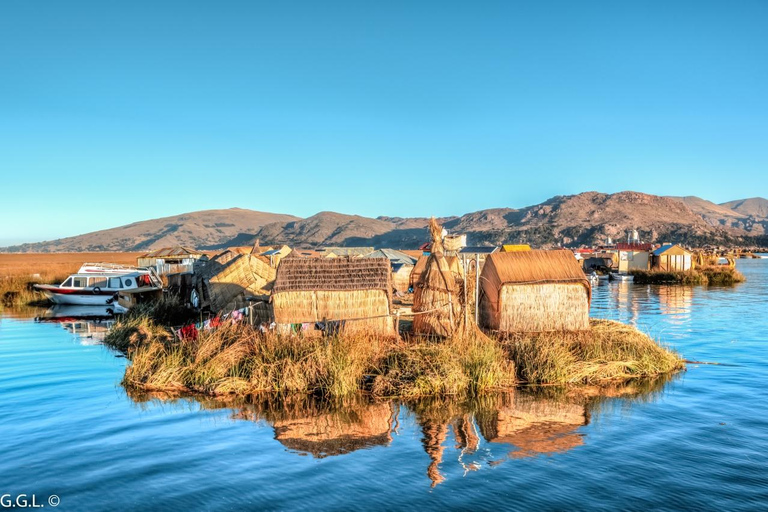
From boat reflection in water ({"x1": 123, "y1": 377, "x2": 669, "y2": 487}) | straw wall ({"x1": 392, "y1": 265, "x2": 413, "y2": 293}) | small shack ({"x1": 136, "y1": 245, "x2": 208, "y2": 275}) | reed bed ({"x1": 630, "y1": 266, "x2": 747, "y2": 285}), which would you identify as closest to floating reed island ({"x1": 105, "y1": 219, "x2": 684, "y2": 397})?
boat reflection in water ({"x1": 123, "y1": 377, "x2": 669, "y2": 487})

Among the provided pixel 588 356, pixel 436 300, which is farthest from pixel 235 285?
pixel 588 356

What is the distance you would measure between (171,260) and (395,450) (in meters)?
46.4

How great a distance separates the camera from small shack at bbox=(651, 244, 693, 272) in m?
53.5

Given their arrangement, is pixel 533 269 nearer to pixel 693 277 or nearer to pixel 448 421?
pixel 448 421

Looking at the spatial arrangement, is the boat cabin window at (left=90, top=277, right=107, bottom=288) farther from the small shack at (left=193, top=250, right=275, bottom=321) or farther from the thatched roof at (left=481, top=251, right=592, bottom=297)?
the thatched roof at (left=481, top=251, right=592, bottom=297)

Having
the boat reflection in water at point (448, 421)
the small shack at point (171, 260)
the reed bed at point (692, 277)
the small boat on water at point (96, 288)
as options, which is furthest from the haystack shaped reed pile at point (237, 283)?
the reed bed at point (692, 277)

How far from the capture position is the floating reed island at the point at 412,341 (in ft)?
43.6

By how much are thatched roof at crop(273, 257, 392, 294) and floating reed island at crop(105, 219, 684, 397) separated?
27 mm

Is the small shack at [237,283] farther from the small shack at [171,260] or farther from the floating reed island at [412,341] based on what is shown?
the small shack at [171,260]

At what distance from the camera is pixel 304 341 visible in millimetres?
14141

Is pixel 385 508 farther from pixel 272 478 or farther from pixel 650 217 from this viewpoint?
pixel 650 217

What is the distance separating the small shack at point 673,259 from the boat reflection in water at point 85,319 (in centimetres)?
4458

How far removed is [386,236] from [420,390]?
18119cm

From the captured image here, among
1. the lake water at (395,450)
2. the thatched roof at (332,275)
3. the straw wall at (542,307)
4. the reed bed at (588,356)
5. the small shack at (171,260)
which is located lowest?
the lake water at (395,450)
